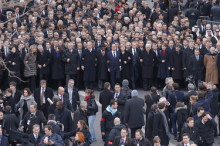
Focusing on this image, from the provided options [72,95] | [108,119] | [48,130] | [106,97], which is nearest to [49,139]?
[48,130]

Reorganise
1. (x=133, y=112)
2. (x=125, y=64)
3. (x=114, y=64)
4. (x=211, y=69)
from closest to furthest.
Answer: (x=133, y=112), (x=211, y=69), (x=114, y=64), (x=125, y=64)

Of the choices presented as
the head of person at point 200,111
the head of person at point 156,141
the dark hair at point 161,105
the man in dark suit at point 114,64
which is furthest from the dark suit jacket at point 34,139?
the man in dark suit at point 114,64

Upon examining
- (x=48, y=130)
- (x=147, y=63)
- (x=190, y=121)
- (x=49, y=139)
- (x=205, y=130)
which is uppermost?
(x=147, y=63)

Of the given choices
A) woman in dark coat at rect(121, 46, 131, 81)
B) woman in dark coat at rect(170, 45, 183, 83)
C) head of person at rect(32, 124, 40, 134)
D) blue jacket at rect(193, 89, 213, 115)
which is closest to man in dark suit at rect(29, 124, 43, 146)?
head of person at rect(32, 124, 40, 134)

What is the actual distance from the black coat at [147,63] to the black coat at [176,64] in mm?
681

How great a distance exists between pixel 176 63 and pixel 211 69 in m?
1.55

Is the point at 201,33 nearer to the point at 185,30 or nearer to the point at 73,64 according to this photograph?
the point at 185,30

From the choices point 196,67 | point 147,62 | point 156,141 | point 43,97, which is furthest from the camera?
point 147,62

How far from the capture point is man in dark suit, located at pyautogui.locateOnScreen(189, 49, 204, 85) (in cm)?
2802

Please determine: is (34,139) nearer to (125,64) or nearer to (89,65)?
(89,65)

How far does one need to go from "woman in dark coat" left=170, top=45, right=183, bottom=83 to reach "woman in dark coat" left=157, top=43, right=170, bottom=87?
0.18 m

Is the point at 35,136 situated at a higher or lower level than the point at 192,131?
higher

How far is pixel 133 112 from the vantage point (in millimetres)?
21781

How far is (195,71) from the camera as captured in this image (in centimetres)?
2816
